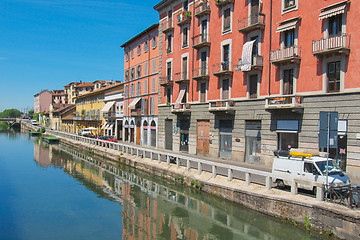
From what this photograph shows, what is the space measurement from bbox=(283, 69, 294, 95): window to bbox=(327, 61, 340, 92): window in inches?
104

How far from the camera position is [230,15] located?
82.3 feet

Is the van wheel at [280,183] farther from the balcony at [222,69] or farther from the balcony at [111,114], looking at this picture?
the balcony at [111,114]

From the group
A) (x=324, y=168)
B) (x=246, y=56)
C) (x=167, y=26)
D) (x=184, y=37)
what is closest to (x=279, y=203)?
(x=324, y=168)

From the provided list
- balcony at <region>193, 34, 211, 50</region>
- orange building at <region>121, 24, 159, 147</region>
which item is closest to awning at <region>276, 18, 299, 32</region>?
balcony at <region>193, 34, 211, 50</region>

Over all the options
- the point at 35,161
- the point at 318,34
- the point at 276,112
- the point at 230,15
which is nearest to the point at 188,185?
the point at 276,112

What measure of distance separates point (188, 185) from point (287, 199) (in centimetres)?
775

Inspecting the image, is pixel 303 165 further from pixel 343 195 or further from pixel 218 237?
pixel 218 237

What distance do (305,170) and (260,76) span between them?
10584 mm

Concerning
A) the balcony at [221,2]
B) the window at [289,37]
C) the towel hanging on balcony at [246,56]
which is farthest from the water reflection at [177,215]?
the balcony at [221,2]

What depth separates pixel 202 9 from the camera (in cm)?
2805

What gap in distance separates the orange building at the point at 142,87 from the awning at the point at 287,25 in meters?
19.9

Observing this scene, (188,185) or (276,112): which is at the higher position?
(276,112)

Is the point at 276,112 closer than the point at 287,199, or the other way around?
the point at 287,199

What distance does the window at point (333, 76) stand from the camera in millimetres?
17406
